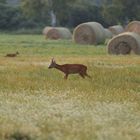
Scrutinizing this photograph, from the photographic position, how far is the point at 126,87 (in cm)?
1866

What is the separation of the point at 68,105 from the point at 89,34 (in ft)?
113

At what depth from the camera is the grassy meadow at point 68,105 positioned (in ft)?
37.7

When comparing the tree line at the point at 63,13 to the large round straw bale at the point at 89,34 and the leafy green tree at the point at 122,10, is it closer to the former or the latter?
the leafy green tree at the point at 122,10

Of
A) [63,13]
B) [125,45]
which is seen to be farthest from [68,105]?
[63,13]

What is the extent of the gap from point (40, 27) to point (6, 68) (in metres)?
67.0

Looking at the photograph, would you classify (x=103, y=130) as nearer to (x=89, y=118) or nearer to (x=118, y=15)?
(x=89, y=118)

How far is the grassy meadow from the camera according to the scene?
1150 centimetres

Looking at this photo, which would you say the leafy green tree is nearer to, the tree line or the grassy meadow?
the tree line

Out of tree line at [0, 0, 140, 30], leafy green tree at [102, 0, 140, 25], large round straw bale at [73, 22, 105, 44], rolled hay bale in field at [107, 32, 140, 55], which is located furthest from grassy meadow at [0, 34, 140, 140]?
tree line at [0, 0, 140, 30]

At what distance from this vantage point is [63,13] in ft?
292

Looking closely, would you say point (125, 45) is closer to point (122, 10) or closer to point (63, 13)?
point (122, 10)

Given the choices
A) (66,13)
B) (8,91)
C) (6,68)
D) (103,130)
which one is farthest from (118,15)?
(103,130)

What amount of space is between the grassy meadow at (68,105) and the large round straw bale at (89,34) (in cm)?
2554

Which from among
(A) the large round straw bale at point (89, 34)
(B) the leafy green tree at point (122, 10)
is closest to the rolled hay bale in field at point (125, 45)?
(A) the large round straw bale at point (89, 34)
